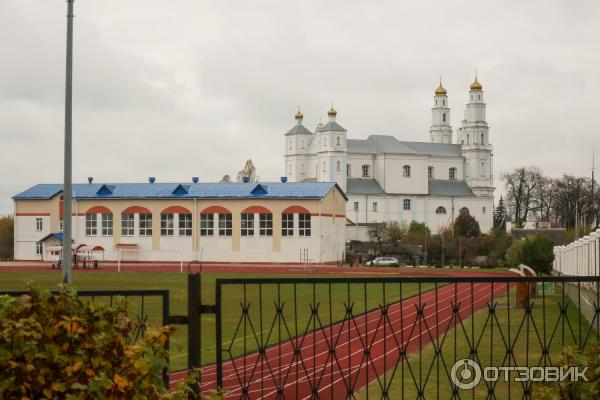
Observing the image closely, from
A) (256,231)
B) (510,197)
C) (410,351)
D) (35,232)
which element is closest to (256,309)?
(410,351)

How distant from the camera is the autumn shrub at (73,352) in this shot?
5.09m

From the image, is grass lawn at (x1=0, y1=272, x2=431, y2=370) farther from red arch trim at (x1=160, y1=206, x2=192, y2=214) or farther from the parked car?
the parked car

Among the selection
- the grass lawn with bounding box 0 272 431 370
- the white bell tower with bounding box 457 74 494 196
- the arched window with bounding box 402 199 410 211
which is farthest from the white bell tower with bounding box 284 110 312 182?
the grass lawn with bounding box 0 272 431 370

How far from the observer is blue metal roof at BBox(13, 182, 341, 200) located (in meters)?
79.9

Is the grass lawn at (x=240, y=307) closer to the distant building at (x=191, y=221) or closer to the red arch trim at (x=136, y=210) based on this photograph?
the distant building at (x=191, y=221)

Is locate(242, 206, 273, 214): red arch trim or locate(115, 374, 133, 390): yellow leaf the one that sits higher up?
locate(242, 206, 273, 214): red arch trim

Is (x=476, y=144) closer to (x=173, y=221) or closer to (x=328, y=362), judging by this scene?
(x=173, y=221)

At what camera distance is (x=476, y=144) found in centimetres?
14312

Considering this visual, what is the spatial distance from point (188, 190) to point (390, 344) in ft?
205

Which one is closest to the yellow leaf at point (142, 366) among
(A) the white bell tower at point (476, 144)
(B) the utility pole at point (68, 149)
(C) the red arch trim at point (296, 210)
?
(B) the utility pole at point (68, 149)

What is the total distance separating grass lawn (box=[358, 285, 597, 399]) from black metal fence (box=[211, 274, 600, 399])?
37 millimetres

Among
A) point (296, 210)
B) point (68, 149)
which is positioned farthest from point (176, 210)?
point (68, 149)

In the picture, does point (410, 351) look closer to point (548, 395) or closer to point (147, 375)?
point (548, 395)

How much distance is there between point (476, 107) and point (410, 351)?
127 meters
